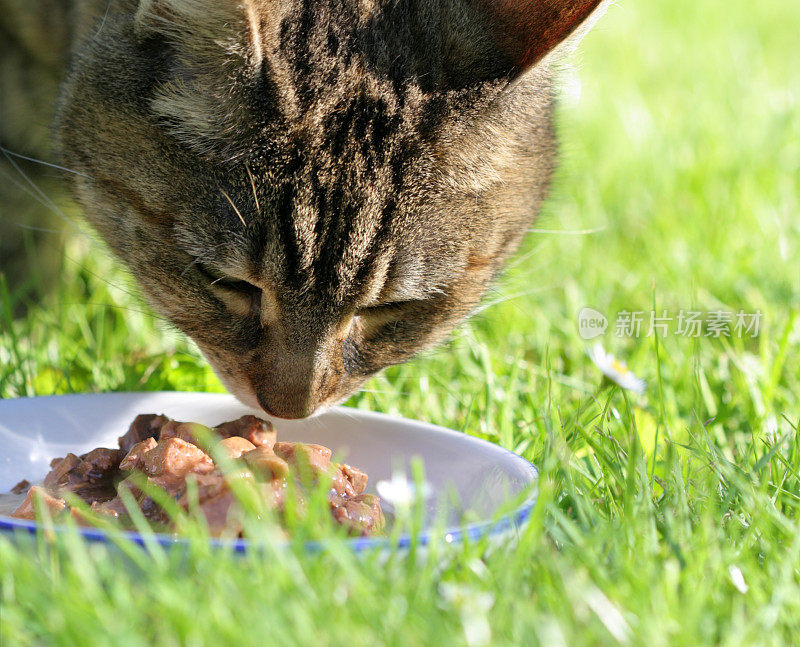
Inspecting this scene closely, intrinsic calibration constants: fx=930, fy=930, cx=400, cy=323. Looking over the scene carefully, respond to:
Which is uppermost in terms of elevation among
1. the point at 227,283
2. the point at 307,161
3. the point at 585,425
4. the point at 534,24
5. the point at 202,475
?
the point at 534,24

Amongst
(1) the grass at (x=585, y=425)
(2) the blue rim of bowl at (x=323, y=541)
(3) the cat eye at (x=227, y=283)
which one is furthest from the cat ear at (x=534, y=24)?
(2) the blue rim of bowl at (x=323, y=541)

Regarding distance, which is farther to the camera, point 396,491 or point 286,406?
point 286,406

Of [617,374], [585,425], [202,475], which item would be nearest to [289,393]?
[202,475]

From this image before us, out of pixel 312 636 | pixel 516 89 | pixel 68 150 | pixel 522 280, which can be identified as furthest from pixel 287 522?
pixel 522 280

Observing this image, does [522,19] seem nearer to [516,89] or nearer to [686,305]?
[516,89]

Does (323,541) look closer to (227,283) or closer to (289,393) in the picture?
(289,393)

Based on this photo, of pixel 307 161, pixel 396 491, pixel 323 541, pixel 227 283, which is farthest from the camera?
pixel 227 283

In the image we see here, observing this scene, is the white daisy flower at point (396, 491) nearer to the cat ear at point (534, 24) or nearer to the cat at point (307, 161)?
the cat at point (307, 161)

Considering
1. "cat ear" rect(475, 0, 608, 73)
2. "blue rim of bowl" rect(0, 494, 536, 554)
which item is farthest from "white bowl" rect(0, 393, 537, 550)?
"cat ear" rect(475, 0, 608, 73)
